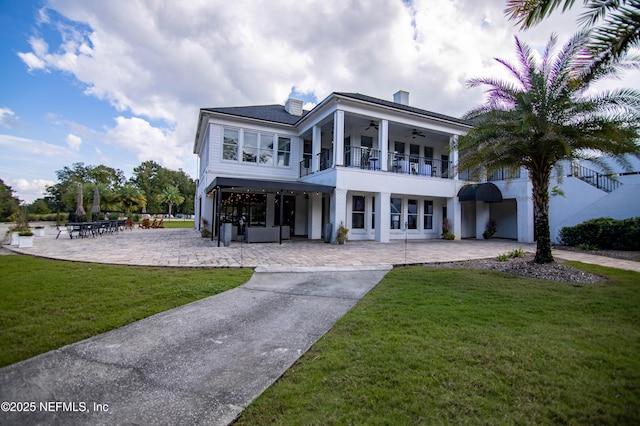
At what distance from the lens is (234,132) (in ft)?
58.6

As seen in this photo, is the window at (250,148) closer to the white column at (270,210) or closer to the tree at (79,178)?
the white column at (270,210)

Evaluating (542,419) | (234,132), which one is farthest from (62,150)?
(542,419)

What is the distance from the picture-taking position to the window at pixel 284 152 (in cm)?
1902

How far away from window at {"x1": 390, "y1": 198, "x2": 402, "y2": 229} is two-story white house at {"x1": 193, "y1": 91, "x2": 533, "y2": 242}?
0.21 ft

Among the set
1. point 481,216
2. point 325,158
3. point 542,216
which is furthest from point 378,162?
point 542,216

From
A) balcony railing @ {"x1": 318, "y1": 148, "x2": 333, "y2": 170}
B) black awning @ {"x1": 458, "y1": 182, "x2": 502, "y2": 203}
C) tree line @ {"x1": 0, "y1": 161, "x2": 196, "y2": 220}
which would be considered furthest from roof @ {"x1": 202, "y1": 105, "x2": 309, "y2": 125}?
tree line @ {"x1": 0, "y1": 161, "x2": 196, "y2": 220}

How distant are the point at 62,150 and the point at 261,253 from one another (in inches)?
954

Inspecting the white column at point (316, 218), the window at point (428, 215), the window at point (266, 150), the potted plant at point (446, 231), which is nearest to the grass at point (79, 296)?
the white column at point (316, 218)

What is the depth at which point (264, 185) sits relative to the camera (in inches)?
523

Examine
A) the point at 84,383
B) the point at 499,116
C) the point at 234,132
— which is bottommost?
the point at 84,383

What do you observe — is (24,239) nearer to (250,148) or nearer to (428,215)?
(250,148)

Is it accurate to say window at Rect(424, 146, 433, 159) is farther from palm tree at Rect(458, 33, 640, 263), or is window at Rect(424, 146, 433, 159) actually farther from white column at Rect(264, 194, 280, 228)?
palm tree at Rect(458, 33, 640, 263)

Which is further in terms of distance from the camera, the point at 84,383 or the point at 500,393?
the point at 84,383

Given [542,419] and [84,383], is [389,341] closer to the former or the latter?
[542,419]
